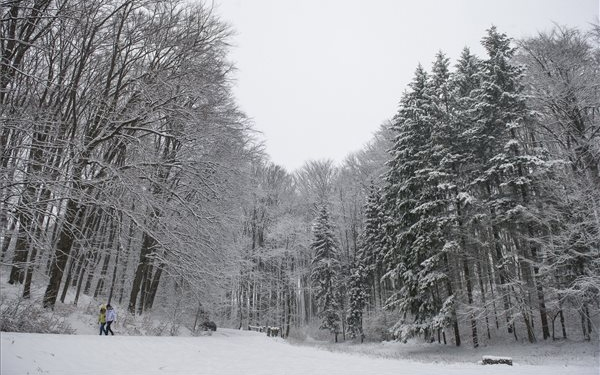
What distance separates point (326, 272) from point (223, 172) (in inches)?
903

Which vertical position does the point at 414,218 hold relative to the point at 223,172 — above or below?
above

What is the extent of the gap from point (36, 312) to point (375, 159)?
103 feet

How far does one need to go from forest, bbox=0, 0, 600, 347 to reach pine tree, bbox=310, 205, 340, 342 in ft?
16.5

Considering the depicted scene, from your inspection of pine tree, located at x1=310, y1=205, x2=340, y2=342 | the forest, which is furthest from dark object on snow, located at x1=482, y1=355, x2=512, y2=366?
pine tree, located at x1=310, y1=205, x2=340, y2=342

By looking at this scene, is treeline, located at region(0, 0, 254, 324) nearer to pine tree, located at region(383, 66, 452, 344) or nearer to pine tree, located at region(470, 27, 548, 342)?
pine tree, located at region(383, 66, 452, 344)

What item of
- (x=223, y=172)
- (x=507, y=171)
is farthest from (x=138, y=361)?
(x=507, y=171)

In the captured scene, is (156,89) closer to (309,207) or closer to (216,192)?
(216,192)

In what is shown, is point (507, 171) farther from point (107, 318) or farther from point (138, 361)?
point (107, 318)

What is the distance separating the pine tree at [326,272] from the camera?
33500 mm

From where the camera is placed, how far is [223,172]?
1402 centimetres

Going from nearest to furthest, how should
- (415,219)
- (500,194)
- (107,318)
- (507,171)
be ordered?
(107,318), (507,171), (500,194), (415,219)

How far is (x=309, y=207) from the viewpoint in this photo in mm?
41656

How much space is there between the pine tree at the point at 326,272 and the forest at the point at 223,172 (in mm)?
5031

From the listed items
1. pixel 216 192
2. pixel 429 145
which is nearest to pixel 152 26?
pixel 216 192
